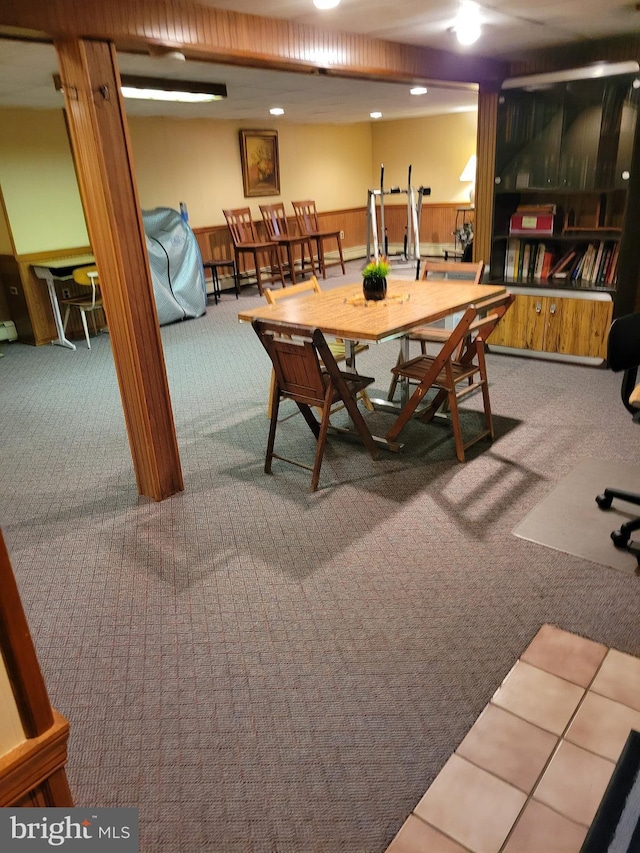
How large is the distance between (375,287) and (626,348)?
4.71 ft

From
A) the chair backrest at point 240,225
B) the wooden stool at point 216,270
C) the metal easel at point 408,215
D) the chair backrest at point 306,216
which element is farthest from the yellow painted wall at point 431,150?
the wooden stool at point 216,270

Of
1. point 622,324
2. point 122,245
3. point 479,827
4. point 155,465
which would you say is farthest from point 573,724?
point 122,245

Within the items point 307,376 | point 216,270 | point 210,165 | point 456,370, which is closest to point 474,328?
point 456,370

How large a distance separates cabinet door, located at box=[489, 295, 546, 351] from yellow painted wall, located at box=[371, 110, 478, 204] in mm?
5211

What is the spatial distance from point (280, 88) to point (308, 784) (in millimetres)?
5418

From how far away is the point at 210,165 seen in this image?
7871 millimetres

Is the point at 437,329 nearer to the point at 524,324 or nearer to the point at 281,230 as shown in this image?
the point at 524,324

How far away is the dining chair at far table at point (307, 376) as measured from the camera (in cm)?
284

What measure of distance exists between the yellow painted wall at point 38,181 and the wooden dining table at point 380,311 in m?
3.69

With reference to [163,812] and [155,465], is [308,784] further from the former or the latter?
[155,465]

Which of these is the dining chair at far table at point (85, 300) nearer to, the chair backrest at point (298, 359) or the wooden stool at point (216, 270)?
the wooden stool at point (216, 270)

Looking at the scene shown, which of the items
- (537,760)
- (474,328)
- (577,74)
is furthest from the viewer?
(577,74)

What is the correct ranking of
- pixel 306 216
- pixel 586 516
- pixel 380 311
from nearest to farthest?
1. pixel 586 516
2. pixel 380 311
3. pixel 306 216

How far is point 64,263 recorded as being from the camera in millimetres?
5766
